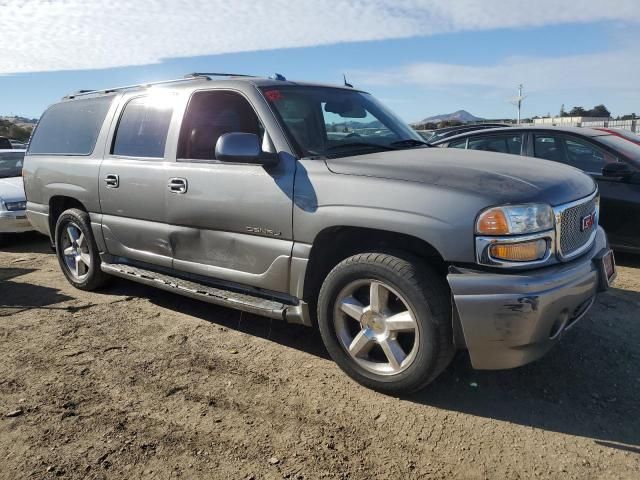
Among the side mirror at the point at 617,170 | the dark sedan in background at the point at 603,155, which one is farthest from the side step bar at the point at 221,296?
the side mirror at the point at 617,170

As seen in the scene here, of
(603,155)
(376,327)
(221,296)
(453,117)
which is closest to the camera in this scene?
(376,327)

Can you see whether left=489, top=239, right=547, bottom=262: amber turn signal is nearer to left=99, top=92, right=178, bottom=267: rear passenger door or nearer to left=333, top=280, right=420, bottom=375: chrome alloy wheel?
left=333, top=280, right=420, bottom=375: chrome alloy wheel

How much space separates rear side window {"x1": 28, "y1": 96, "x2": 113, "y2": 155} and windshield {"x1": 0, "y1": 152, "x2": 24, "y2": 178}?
12.9 ft

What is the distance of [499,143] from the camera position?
6.57 meters

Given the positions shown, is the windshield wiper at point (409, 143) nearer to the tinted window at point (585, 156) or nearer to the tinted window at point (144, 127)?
the tinted window at point (144, 127)

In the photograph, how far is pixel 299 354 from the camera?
3738 mm

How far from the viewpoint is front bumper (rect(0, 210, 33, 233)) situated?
7.67m

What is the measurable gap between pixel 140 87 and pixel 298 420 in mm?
3274

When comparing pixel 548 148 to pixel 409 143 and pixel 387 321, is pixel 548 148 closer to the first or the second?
pixel 409 143

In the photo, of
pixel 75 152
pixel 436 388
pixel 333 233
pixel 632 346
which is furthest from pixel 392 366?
pixel 75 152

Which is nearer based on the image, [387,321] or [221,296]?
[387,321]

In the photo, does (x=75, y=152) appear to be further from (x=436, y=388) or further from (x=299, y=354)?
(x=436, y=388)

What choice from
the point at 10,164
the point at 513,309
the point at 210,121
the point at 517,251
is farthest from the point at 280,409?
the point at 10,164

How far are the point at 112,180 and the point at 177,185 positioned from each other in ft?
3.11
